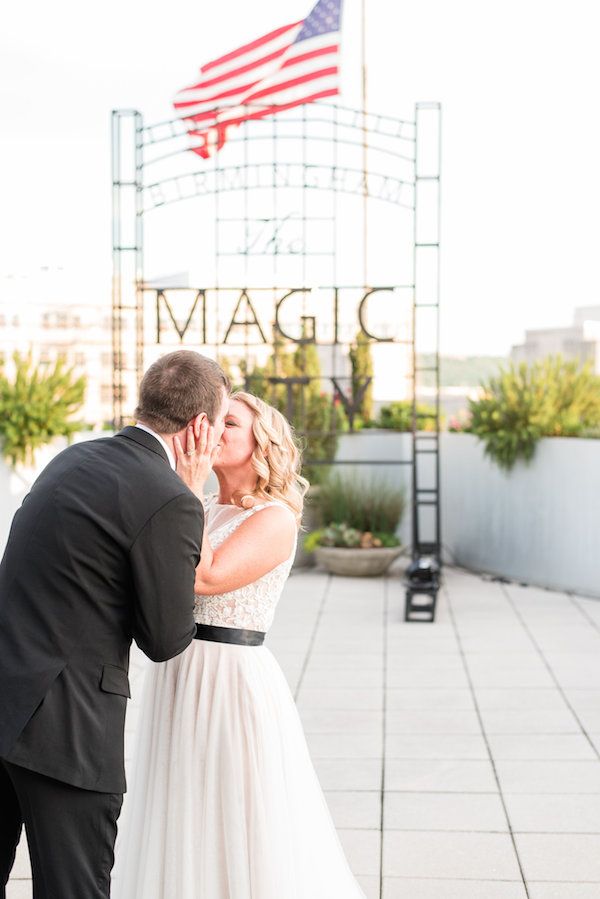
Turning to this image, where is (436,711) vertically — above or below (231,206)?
below

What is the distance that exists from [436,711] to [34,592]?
14.9ft

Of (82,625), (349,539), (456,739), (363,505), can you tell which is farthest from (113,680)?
(363,505)

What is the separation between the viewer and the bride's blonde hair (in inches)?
130

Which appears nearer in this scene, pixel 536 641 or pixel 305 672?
pixel 305 672

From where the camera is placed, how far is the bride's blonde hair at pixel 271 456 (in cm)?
331

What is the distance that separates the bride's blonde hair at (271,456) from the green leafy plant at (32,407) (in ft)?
24.3

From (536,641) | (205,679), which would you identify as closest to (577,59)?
(536,641)

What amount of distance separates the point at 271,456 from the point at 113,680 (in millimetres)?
952

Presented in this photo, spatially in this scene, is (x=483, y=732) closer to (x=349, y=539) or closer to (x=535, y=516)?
(x=535, y=516)

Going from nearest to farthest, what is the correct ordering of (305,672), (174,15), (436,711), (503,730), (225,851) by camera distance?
(225,851) → (503,730) → (436,711) → (305,672) → (174,15)

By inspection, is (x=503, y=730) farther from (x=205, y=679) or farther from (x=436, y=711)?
(x=205, y=679)

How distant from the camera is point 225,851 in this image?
3158mm

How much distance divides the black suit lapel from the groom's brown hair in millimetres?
40

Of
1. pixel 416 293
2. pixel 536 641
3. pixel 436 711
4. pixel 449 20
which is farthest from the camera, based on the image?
pixel 449 20
